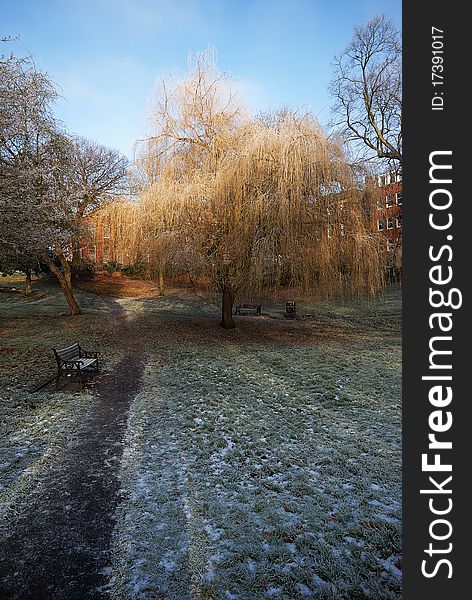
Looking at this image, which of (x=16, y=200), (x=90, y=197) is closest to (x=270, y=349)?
(x=16, y=200)

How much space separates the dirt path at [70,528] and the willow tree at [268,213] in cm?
619

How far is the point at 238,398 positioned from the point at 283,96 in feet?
33.3

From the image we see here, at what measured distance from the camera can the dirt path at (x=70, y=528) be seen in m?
2.75

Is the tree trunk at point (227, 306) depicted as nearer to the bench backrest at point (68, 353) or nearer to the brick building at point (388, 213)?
the brick building at point (388, 213)

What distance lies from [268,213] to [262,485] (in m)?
7.15

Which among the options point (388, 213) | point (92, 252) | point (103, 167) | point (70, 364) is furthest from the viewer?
point (103, 167)

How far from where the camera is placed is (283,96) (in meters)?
11.9

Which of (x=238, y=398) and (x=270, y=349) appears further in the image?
(x=270, y=349)

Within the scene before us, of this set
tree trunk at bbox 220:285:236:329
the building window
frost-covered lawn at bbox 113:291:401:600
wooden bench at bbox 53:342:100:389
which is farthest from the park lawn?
the building window

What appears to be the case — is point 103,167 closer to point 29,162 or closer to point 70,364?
point 29,162

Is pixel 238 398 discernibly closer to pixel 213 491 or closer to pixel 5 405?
pixel 213 491

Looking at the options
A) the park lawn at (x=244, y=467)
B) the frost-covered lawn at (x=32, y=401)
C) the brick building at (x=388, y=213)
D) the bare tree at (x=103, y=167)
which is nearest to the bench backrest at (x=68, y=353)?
the frost-covered lawn at (x=32, y=401)

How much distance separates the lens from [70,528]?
3357mm

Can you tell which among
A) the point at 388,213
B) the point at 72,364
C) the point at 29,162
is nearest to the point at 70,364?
the point at 72,364
